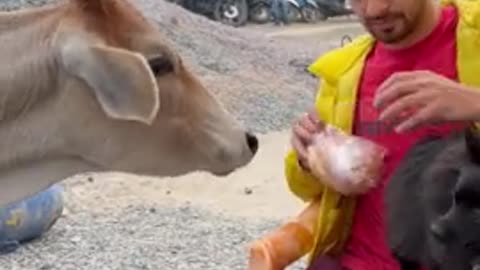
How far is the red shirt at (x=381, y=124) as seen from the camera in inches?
111

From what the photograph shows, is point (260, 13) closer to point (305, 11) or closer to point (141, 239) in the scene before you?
point (305, 11)

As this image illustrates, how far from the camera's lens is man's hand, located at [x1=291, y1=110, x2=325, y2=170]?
2885 mm

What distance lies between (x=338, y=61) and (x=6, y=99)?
4.10ft

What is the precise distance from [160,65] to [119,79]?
376 millimetres

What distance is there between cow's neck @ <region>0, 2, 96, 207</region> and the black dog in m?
2.07

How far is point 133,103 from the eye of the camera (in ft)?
11.6

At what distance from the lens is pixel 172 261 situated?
6582 millimetres

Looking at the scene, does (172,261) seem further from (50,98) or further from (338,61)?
(338,61)

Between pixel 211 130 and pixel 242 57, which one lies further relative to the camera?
pixel 242 57

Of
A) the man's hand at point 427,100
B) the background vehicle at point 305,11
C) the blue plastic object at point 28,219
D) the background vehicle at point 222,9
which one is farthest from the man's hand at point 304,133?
the background vehicle at point 305,11

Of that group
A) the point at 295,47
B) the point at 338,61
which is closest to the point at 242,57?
the point at 295,47

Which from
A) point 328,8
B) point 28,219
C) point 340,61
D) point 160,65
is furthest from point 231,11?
point 340,61

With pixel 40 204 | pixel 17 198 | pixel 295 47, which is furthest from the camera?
pixel 295 47

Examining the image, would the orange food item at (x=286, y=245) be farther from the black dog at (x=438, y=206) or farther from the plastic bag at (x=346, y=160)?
the black dog at (x=438, y=206)
